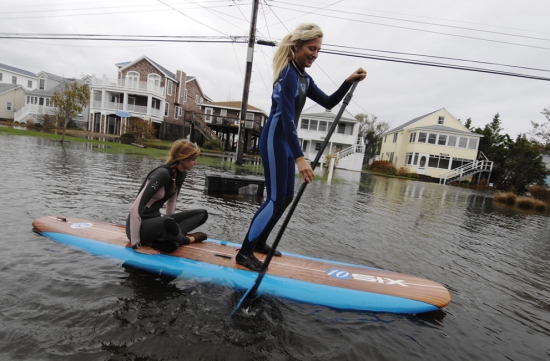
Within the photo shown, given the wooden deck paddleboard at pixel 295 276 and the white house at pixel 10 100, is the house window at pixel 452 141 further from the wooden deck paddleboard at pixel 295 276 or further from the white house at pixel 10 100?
the white house at pixel 10 100

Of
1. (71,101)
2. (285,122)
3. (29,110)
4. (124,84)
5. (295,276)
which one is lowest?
(295,276)

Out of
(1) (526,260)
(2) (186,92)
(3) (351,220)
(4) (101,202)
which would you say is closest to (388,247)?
(3) (351,220)

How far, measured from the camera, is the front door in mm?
35750

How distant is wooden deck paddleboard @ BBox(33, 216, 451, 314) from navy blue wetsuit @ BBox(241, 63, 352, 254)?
1.23ft

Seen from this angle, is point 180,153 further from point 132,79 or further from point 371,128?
point 371,128

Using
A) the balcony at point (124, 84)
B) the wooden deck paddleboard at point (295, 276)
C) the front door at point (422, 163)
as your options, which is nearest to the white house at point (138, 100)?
the balcony at point (124, 84)

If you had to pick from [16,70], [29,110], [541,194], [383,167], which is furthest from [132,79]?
[541,194]

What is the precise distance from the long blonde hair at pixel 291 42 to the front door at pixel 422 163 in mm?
36679

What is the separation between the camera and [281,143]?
3.11m

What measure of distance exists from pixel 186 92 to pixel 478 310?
1764 inches

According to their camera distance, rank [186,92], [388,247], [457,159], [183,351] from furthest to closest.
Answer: [186,92] → [457,159] → [388,247] → [183,351]

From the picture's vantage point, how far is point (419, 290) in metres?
3.08

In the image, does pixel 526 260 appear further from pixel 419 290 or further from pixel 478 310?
pixel 419 290

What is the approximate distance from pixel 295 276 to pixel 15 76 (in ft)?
245
